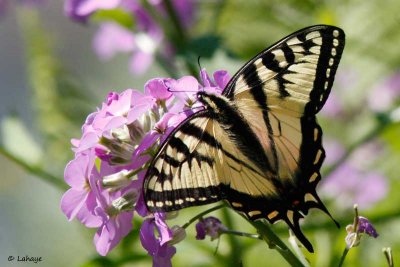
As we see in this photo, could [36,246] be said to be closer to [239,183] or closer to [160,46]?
[160,46]

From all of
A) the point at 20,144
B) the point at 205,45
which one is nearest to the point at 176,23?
the point at 205,45

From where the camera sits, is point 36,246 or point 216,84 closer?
point 216,84

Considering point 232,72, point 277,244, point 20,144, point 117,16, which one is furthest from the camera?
point 117,16

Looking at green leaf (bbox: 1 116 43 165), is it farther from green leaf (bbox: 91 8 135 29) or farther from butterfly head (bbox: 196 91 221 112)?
butterfly head (bbox: 196 91 221 112)

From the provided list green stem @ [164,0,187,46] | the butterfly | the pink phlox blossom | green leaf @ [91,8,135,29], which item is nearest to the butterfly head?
the butterfly

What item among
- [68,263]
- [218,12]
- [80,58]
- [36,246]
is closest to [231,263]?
[218,12]

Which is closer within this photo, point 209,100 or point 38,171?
point 209,100

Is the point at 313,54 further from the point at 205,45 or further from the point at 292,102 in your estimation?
the point at 205,45
